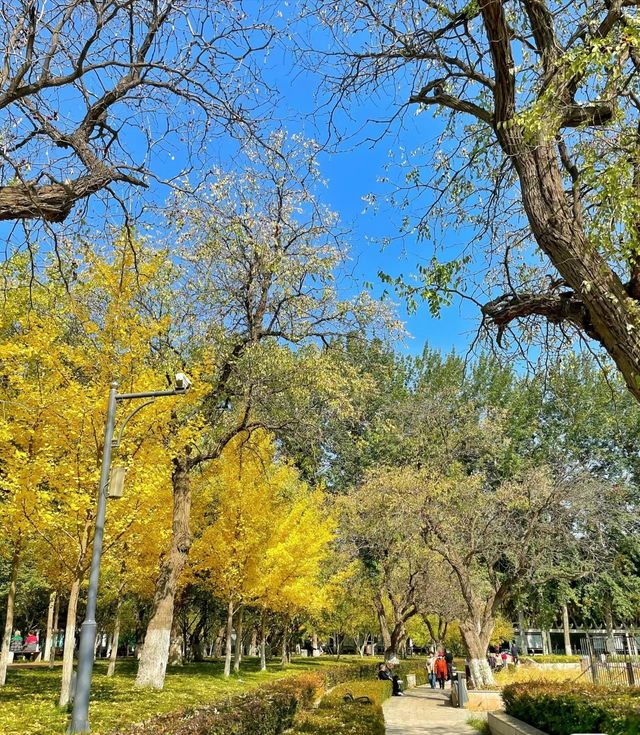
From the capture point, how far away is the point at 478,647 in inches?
721

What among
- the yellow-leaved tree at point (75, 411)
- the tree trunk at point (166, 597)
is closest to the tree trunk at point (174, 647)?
the tree trunk at point (166, 597)

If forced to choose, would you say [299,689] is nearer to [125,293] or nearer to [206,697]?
[206,697]

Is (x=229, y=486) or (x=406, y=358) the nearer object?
(x=229, y=486)

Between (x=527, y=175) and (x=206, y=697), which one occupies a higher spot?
(x=527, y=175)

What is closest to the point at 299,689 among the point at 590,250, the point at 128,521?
the point at 128,521

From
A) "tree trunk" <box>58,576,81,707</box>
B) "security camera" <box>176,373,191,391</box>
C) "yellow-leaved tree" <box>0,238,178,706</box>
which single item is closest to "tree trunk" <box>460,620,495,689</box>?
"yellow-leaved tree" <box>0,238,178,706</box>

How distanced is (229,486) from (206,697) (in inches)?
317

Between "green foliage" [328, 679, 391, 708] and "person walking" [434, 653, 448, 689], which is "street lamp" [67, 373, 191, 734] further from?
"person walking" [434, 653, 448, 689]

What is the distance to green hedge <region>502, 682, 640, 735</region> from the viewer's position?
25.4ft

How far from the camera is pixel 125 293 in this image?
40.5ft

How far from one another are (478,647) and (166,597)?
375 inches

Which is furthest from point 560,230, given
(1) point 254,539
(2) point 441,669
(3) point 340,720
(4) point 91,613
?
(2) point 441,669

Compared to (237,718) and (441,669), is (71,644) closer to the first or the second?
(237,718)

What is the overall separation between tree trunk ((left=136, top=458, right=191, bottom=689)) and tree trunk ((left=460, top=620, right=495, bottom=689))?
29.0 feet
